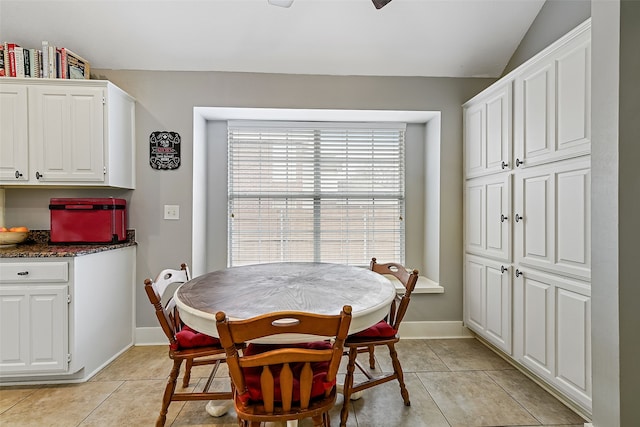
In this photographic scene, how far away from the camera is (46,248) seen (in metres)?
2.36

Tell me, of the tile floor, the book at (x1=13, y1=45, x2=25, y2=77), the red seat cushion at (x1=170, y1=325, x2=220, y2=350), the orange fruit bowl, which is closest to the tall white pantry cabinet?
the tile floor

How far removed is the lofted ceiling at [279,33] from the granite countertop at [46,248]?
1.49 metres

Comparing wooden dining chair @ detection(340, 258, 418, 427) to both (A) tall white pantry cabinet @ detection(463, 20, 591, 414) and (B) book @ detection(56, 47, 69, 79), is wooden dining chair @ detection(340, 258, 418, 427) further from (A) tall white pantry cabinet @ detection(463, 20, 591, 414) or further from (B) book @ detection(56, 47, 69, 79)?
(B) book @ detection(56, 47, 69, 79)

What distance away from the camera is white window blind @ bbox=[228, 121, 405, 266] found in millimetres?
3348

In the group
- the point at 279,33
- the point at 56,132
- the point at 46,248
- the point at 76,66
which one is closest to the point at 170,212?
the point at 46,248

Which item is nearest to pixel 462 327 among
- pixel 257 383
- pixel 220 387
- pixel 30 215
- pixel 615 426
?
pixel 615 426

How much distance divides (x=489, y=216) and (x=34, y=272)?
325 cm

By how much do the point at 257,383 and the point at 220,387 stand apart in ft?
3.70

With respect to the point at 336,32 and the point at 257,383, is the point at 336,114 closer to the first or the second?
the point at 336,32

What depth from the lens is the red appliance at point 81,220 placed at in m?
2.52

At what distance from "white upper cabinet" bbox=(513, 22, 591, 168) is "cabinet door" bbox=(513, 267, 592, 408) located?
30.0 inches

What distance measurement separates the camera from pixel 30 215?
2766 millimetres

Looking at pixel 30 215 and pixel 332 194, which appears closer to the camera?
pixel 30 215

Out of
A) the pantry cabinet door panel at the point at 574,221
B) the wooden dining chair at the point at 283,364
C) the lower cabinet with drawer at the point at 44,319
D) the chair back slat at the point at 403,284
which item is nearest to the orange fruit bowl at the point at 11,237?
the lower cabinet with drawer at the point at 44,319
